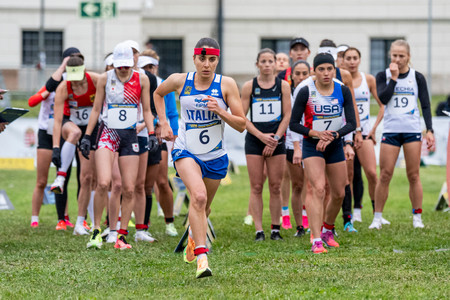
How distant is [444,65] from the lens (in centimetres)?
3769

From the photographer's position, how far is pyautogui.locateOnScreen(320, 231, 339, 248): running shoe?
9.67 m

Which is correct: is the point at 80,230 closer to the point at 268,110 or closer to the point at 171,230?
the point at 171,230

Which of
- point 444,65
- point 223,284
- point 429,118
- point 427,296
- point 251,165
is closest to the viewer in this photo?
point 427,296

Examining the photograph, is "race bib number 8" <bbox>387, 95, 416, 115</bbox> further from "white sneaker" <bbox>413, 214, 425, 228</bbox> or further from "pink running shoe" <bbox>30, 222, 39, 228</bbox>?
"pink running shoe" <bbox>30, 222, 39, 228</bbox>

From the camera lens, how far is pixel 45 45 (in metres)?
35.4

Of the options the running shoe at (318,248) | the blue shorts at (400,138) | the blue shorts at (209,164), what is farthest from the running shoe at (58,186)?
the blue shorts at (400,138)

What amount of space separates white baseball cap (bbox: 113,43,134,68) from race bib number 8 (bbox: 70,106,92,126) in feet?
4.33

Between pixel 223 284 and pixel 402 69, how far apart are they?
17.3ft

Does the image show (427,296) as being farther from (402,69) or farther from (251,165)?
(402,69)

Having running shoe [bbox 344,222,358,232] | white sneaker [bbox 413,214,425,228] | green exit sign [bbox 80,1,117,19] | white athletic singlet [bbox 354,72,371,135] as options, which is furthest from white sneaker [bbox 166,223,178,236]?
green exit sign [bbox 80,1,117,19]

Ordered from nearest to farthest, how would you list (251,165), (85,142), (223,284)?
(223,284) → (85,142) → (251,165)

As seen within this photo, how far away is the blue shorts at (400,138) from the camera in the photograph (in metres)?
11.1

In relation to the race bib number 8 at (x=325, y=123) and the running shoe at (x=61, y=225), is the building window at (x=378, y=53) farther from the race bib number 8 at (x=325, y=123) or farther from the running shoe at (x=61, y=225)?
the race bib number 8 at (x=325, y=123)

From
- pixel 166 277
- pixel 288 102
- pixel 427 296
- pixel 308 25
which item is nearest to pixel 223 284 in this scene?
pixel 166 277
